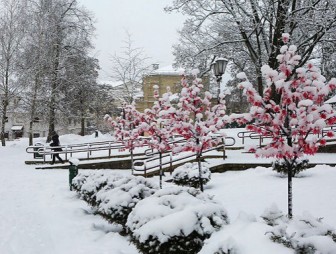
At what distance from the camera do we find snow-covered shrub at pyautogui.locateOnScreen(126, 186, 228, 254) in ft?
16.3

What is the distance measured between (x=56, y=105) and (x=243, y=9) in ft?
63.9

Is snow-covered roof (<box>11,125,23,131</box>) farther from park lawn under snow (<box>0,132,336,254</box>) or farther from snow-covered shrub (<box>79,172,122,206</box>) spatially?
snow-covered shrub (<box>79,172,122,206</box>)

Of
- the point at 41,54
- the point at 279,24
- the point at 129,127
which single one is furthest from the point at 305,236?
the point at 41,54

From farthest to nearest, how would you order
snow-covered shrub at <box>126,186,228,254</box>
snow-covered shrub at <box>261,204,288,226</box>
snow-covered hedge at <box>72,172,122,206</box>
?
1. snow-covered hedge at <box>72,172,122,206</box>
2. snow-covered shrub at <box>126,186,228,254</box>
3. snow-covered shrub at <box>261,204,288,226</box>

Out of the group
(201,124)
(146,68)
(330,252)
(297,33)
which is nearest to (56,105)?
(146,68)

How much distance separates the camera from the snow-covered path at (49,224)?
671cm

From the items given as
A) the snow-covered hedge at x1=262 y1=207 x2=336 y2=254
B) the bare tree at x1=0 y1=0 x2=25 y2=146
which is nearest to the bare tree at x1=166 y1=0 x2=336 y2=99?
the snow-covered hedge at x1=262 y1=207 x2=336 y2=254

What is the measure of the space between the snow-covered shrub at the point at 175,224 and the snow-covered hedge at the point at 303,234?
100 cm

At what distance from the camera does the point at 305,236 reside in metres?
4.00

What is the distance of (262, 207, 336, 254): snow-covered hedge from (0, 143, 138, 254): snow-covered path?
325 centimetres

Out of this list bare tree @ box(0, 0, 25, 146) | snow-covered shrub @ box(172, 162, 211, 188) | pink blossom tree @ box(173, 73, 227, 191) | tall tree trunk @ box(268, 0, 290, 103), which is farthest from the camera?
bare tree @ box(0, 0, 25, 146)

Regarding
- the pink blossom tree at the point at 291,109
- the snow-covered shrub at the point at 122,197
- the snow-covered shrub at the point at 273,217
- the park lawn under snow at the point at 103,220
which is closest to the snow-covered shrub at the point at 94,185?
the park lawn under snow at the point at 103,220

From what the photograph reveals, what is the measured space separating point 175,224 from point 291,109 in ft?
9.13

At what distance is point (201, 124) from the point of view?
30.6 ft
